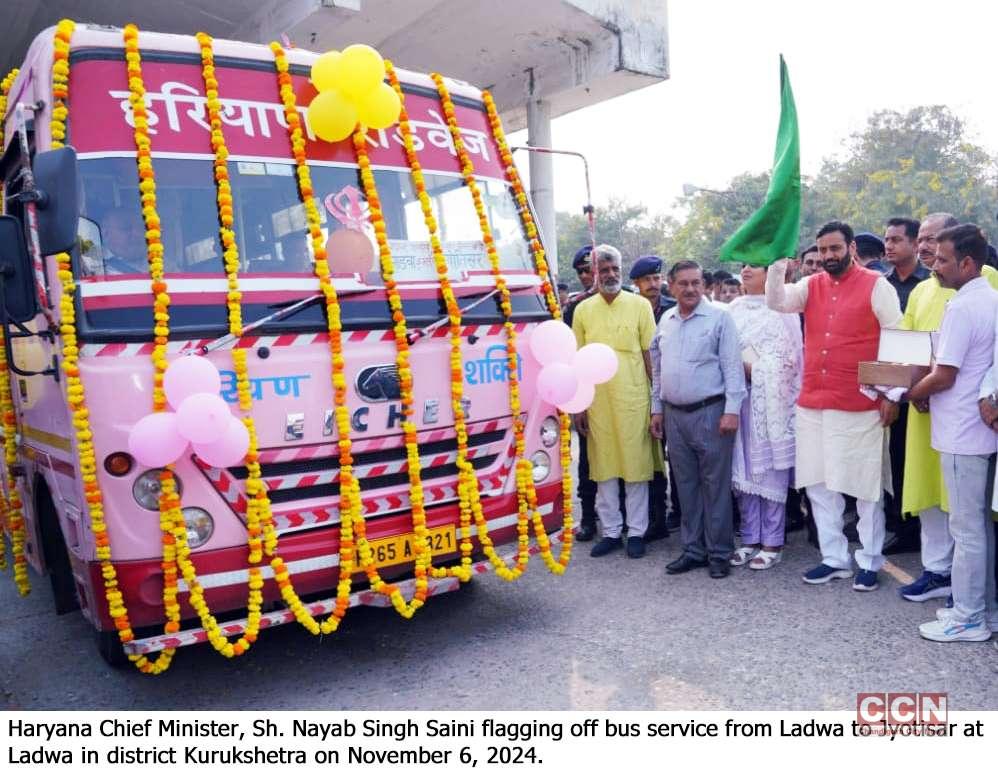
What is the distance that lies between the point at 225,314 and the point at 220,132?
0.80 metres

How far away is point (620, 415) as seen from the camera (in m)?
5.54

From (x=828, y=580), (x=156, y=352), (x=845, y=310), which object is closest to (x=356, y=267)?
(x=156, y=352)

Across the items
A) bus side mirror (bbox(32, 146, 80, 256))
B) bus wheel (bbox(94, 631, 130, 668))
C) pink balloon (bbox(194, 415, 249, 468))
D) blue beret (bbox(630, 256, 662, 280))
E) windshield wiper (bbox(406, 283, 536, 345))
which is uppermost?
bus side mirror (bbox(32, 146, 80, 256))

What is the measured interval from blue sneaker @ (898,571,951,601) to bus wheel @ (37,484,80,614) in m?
4.20

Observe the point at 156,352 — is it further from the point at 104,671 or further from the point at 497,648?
the point at 497,648

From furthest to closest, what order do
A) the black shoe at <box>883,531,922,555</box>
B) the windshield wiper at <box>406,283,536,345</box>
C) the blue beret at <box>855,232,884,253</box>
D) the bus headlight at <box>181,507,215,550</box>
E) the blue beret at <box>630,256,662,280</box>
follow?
the blue beret at <box>855,232,884,253</box>, the blue beret at <box>630,256,662,280</box>, the black shoe at <box>883,531,922,555</box>, the windshield wiper at <box>406,283,536,345</box>, the bus headlight at <box>181,507,215,550</box>

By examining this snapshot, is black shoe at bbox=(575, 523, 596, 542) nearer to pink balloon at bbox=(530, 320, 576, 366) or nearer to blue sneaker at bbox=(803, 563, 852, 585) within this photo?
→ blue sneaker at bbox=(803, 563, 852, 585)

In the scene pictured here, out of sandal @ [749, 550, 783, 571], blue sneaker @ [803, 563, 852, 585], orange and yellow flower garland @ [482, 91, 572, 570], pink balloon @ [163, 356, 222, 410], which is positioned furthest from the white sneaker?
pink balloon @ [163, 356, 222, 410]

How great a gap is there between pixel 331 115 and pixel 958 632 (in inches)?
144

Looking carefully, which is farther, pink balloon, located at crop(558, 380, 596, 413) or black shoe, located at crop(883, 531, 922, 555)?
black shoe, located at crop(883, 531, 922, 555)

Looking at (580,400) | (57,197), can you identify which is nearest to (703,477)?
(580,400)

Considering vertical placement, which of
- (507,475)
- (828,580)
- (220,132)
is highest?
(220,132)

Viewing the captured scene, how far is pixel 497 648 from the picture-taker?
4148 millimetres

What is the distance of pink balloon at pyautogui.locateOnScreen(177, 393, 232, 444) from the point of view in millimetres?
3123
